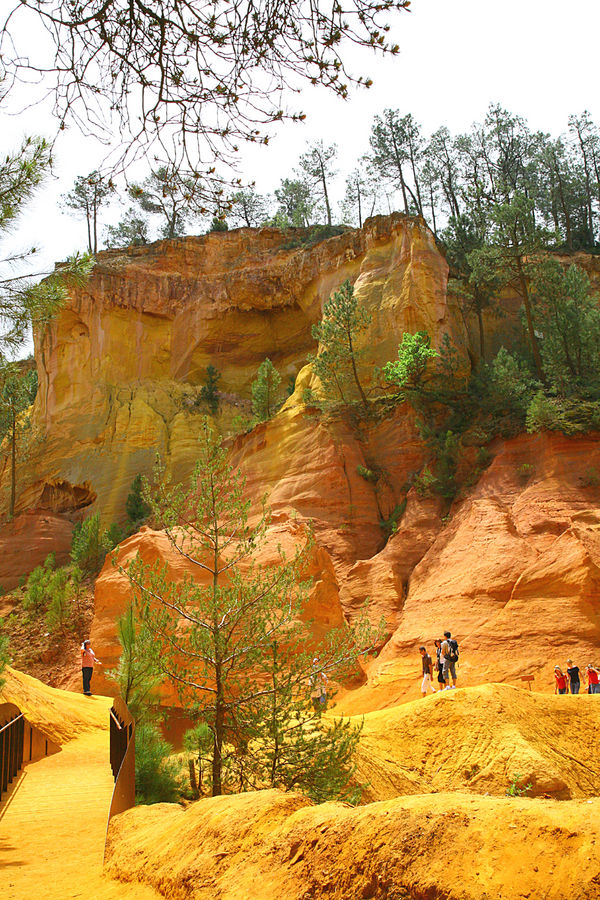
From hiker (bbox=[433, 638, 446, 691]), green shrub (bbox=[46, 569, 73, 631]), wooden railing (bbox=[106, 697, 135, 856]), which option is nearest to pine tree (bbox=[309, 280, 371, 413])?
green shrub (bbox=[46, 569, 73, 631])

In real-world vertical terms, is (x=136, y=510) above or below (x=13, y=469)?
below

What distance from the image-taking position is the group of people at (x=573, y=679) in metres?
17.2

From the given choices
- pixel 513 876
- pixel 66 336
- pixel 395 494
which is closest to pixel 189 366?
pixel 66 336

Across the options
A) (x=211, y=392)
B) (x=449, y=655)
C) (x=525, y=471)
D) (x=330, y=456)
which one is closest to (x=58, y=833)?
(x=449, y=655)

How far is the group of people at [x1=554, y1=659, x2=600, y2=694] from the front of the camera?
17250mm

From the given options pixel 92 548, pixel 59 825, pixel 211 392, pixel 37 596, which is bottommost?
pixel 59 825

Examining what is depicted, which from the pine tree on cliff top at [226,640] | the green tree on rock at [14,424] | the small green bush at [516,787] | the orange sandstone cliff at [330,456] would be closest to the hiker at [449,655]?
the orange sandstone cliff at [330,456]

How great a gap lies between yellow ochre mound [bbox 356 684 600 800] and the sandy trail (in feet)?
16.5

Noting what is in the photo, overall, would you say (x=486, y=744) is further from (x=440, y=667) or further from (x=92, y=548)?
(x=92, y=548)

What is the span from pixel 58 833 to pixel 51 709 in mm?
7965

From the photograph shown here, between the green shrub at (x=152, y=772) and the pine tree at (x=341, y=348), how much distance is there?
24240 millimetres

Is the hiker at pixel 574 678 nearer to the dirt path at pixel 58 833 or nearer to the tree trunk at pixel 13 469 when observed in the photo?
the dirt path at pixel 58 833

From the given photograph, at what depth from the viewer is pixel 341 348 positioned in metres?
34.5

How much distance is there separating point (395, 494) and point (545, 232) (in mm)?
14665
